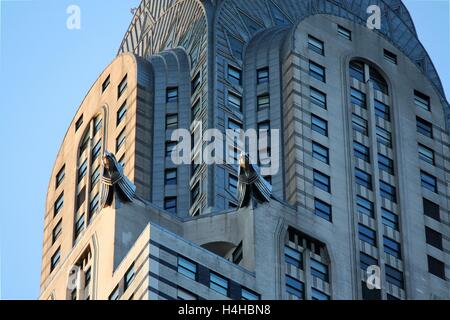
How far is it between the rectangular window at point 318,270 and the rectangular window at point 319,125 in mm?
12596

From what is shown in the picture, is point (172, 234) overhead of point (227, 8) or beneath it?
beneath

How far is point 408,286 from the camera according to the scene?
473ft

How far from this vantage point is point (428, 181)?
503ft

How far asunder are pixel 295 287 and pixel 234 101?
72.0 feet

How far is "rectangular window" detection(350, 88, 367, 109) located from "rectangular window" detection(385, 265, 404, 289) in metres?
14.6

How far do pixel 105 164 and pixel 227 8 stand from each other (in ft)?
88.0

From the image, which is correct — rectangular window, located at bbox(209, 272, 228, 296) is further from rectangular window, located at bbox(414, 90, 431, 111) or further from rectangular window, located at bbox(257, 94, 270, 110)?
rectangular window, located at bbox(414, 90, 431, 111)

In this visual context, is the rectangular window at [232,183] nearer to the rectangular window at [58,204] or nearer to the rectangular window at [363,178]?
the rectangular window at [363,178]

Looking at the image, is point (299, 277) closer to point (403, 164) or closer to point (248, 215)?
point (248, 215)

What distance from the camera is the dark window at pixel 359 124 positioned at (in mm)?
152125

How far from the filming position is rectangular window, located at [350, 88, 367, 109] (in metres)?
154
